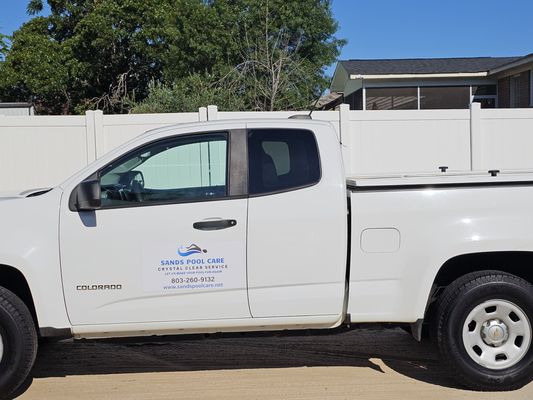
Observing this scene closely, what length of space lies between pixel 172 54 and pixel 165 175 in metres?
16.5

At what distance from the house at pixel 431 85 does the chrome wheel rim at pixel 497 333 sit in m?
17.8

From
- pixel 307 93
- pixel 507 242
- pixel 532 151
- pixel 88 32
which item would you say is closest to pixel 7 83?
pixel 88 32

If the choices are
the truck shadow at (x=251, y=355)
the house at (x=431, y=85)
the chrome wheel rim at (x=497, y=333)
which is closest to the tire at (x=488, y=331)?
the chrome wheel rim at (x=497, y=333)

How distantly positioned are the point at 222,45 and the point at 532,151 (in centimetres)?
1033

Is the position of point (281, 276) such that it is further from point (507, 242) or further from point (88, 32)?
point (88, 32)

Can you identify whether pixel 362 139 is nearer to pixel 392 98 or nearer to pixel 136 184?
pixel 136 184

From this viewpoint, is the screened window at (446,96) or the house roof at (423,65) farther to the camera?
the screened window at (446,96)

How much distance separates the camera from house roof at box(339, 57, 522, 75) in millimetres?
22141

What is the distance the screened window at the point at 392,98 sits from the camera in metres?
22.6

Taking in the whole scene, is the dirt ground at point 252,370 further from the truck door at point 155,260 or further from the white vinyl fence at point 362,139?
the white vinyl fence at point 362,139

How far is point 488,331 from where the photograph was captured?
180 inches

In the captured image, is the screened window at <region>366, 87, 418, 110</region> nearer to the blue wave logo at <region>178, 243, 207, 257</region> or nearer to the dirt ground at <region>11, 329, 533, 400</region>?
the dirt ground at <region>11, 329, 533, 400</region>

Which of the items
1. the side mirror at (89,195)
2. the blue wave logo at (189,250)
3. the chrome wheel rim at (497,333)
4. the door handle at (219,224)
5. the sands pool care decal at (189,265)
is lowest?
the chrome wheel rim at (497,333)

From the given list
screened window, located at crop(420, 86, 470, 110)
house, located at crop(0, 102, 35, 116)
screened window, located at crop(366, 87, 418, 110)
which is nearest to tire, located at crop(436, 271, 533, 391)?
house, located at crop(0, 102, 35, 116)
